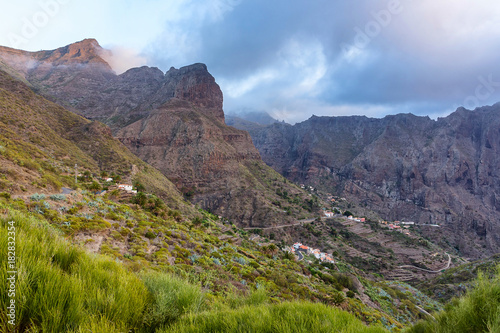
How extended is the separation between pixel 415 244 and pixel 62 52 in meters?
226

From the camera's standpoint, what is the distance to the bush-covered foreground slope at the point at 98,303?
65.7 inches

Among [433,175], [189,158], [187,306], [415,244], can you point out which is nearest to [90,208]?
[187,306]

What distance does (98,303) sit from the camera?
6.72 feet

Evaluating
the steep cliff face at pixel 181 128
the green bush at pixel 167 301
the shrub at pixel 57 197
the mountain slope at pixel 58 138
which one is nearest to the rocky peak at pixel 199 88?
the steep cliff face at pixel 181 128

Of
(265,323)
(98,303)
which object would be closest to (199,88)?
(98,303)

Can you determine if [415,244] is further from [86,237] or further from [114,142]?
[114,142]

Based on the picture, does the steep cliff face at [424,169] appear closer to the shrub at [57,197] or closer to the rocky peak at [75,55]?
the shrub at [57,197]

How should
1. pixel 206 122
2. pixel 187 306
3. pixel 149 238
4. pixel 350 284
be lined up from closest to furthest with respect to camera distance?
pixel 187 306 < pixel 149 238 < pixel 350 284 < pixel 206 122

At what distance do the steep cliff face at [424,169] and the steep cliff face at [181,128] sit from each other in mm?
62117

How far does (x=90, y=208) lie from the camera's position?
1188 centimetres

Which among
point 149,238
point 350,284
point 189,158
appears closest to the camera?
point 149,238

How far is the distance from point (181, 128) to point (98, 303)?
82784 mm

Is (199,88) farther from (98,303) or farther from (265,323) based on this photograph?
(265,323)

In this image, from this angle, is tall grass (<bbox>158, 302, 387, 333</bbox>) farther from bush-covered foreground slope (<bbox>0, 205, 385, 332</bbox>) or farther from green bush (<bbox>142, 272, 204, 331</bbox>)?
green bush (<bbox>142, 272, 204, 331</bbox>)
